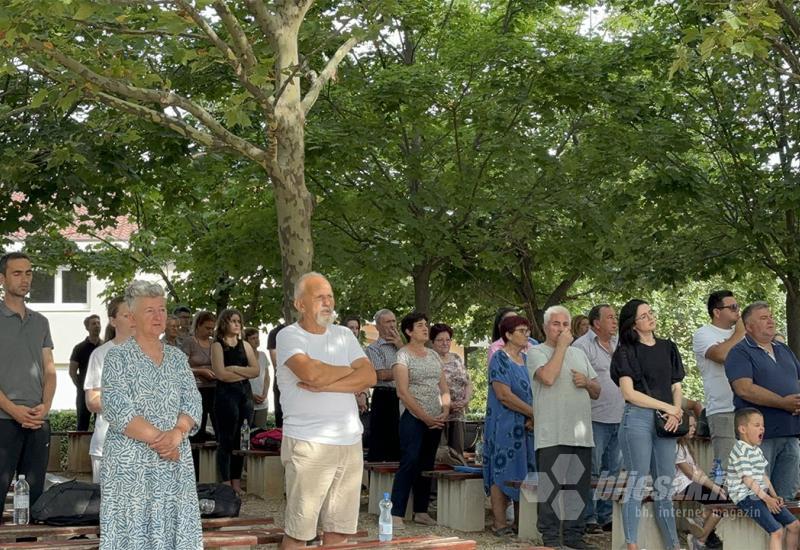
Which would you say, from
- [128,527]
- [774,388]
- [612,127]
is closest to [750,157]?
[612,127]

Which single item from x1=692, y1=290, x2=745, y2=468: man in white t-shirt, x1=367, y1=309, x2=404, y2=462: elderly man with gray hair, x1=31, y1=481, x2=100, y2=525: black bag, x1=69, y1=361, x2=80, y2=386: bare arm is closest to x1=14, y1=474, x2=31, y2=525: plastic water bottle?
x1=31, y1=481, x2=100, y2=525: black bag

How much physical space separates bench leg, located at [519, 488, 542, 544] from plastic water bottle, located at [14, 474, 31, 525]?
4222 millimetres

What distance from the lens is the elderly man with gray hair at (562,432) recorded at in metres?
9.95

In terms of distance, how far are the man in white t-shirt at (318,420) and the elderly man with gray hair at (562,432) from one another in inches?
96.1

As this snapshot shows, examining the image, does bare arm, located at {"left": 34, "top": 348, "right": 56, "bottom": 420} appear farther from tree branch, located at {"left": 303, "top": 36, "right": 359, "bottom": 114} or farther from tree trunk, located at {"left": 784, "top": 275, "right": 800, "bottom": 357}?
tree trunk, located at {"left": 784, "top": 275, "right": 800, "bottom": 357}

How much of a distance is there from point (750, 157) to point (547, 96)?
3499mm

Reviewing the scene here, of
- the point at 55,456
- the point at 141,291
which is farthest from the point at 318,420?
the point at 55,456

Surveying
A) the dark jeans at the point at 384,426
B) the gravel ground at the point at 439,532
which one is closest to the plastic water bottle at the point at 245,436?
the gravel ground at the point at 439,532

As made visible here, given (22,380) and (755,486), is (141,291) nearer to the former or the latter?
(22,380)

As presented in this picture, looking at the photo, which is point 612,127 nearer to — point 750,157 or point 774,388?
point 750,157

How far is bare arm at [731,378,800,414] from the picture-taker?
31.2 ft

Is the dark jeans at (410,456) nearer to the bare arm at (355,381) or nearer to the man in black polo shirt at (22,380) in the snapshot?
the bare arm at (355,381)

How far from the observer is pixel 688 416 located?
385 inches

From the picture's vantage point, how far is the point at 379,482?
496 inches
